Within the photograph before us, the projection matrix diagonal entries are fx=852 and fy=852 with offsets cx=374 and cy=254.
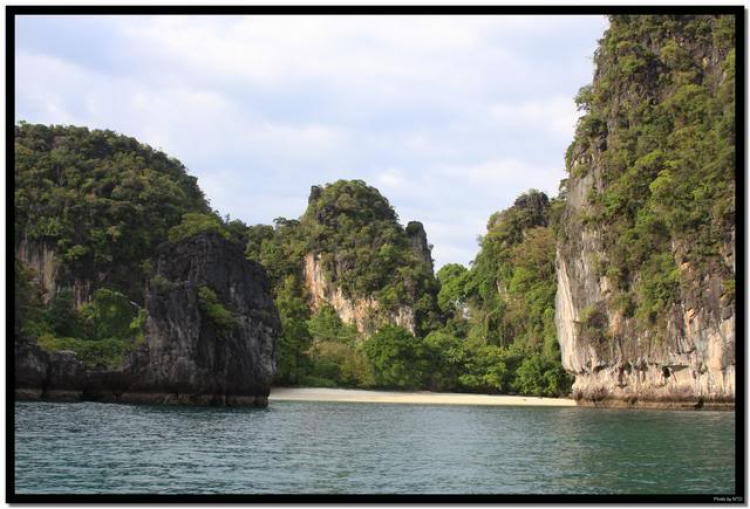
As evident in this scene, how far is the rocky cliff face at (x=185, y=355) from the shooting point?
109 feet

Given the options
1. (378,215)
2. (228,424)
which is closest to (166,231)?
(378,215)

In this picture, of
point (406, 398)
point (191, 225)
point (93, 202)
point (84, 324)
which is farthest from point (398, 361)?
point (93, 202)

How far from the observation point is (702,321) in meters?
35.0

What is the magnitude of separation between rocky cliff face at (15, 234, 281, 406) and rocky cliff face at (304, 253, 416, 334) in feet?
95.3

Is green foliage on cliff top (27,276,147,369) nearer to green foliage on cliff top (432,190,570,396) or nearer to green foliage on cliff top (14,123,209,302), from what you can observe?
green foliage on cliff top (14,123,209,302)

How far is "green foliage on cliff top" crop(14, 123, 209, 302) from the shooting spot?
55781 millimetres

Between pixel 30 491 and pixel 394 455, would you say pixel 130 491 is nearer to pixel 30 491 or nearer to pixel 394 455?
pixel 30 491

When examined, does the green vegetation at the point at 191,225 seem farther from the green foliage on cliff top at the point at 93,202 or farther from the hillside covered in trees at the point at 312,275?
the green foliage on cliff top at the point at 93,202

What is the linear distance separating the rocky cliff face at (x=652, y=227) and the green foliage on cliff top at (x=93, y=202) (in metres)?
30.1

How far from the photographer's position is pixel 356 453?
1817cm

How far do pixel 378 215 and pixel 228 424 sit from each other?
2018 inches

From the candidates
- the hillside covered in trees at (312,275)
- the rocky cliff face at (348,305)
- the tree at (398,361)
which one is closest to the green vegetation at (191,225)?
the hillside covered in trees at (312,275)

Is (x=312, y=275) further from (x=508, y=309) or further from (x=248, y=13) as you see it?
(x=248, y=13)

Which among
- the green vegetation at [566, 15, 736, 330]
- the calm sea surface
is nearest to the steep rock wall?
the green vegetation at [566, 15, 736, 330]
